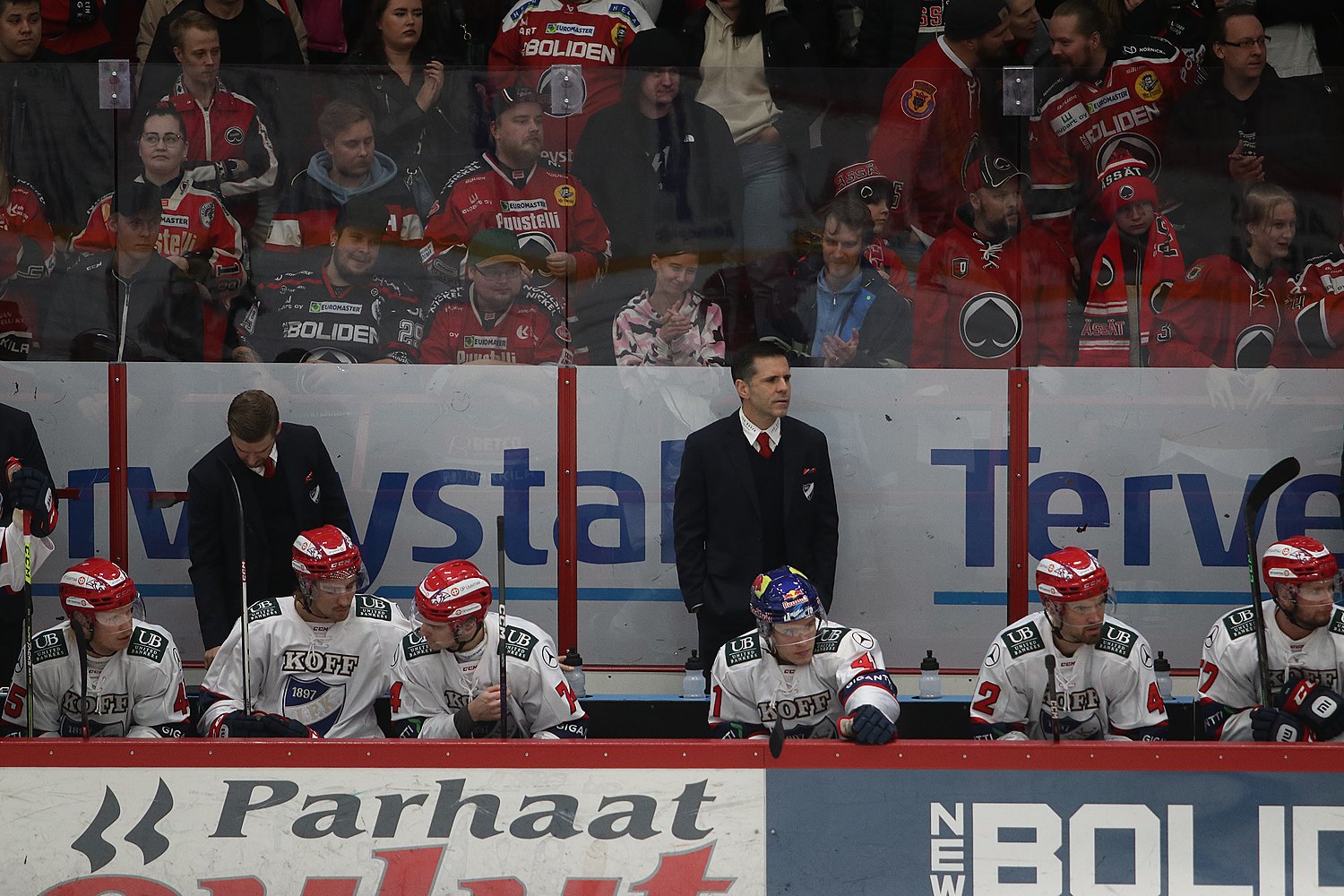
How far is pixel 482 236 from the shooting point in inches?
225

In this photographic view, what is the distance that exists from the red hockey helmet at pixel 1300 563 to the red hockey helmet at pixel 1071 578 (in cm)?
59

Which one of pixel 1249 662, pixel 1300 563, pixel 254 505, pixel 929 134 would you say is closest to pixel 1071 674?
pixel 1249 662

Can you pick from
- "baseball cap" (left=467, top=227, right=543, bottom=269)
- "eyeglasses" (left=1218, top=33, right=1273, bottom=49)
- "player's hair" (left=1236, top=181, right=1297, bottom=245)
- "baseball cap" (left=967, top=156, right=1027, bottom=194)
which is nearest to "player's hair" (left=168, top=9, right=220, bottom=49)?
"baseball cap" (left=467, top=227, right=543, bottom=269)

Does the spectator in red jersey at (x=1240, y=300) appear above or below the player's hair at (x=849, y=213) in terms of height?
below

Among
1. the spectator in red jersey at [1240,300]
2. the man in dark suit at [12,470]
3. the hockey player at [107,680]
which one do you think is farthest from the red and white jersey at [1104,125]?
the man in dark suit at [12,470]

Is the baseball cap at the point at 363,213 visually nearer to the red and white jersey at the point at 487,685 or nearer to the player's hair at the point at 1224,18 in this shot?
the red and white jersey at the point at 487,685

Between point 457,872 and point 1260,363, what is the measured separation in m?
3.53

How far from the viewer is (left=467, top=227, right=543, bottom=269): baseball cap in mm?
5699

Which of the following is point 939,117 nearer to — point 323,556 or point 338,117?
point 338,117

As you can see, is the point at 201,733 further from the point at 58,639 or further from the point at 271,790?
the point at 271,790

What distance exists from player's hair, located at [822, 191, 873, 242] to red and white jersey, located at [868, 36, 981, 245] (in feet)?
0.35

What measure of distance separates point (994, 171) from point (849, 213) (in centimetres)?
55

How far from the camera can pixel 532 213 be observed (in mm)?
5672

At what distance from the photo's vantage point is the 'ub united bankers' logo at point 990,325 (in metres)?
5.66
